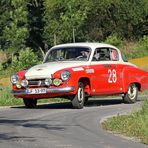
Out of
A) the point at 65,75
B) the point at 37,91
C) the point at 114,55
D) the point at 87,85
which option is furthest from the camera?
the point at 114,55

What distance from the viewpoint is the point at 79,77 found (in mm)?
16625

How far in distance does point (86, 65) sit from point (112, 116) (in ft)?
9.79

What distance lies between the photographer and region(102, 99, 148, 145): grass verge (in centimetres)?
1138

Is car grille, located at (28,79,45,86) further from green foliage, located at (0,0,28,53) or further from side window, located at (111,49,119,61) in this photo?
green foliage, located at (0,0,28,53)

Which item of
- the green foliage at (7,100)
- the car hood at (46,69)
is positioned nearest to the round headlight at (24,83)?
the car hood at (46,69)

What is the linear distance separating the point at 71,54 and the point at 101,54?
0.93 metres

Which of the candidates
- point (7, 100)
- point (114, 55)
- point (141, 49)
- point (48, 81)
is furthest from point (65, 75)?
point (141, 49)

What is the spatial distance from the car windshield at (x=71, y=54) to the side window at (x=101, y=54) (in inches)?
10.2

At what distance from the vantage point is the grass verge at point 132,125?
11378 millimetres

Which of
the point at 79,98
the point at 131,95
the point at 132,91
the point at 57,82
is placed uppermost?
the point at 57,82

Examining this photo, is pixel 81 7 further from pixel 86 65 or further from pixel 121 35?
pixel 86 65

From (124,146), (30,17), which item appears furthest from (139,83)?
(30,17)

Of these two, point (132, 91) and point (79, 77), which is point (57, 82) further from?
point (132, 91)

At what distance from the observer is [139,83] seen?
19312 millimetres
